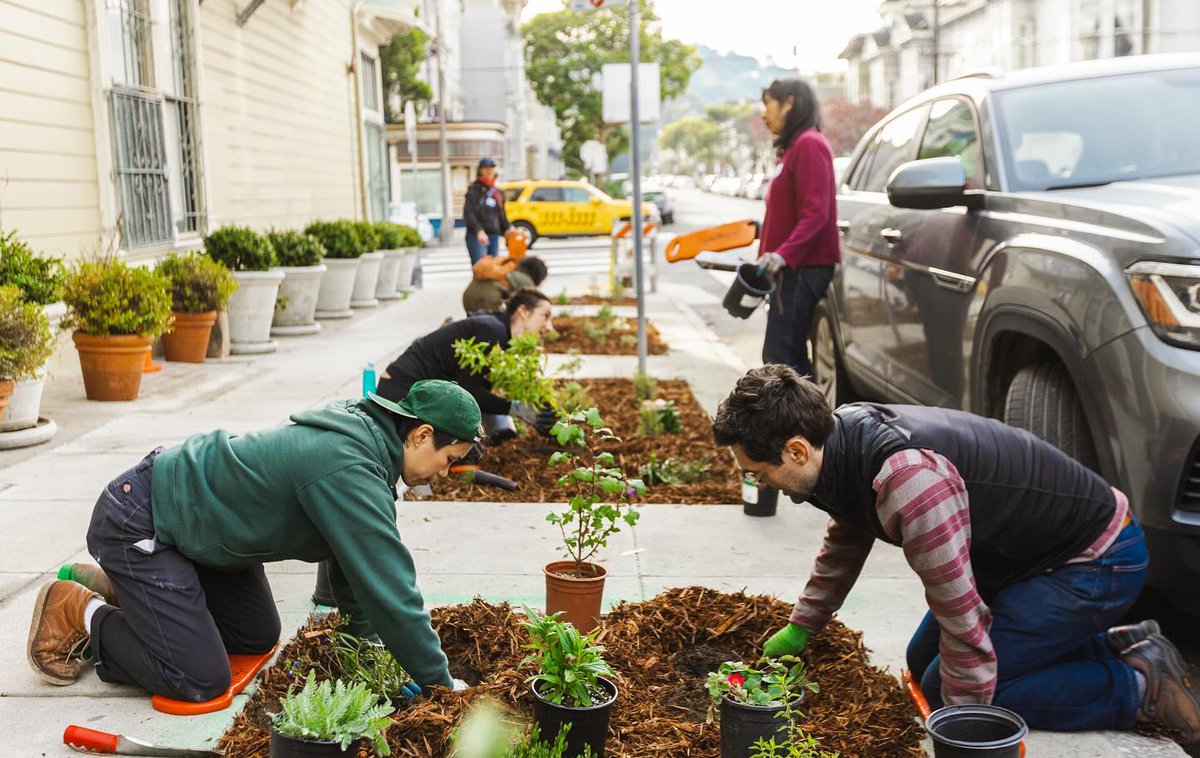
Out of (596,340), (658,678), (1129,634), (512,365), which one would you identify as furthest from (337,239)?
(1129,634)

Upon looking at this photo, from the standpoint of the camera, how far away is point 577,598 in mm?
3854

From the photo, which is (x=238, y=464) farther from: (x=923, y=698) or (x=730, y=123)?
(x=730, y=123)

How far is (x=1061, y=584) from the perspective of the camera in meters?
3.46

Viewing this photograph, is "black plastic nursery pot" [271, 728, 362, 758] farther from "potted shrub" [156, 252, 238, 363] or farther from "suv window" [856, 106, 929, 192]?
"potted shrub" [156, 252, 238, 363]

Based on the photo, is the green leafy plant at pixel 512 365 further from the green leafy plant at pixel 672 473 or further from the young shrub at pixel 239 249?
the young shrub at pixel 239 249

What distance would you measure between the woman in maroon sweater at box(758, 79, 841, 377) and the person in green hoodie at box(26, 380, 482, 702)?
323 centimetres

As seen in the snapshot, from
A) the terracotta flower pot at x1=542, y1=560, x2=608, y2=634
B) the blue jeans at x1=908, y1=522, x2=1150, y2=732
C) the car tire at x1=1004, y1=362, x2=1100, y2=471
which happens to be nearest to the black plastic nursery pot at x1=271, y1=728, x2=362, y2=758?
the terracotta flower pot at x1=542, y1=560, x2=608, y2=634

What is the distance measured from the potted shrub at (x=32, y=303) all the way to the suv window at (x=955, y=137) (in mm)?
5091

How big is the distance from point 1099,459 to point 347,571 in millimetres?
2493

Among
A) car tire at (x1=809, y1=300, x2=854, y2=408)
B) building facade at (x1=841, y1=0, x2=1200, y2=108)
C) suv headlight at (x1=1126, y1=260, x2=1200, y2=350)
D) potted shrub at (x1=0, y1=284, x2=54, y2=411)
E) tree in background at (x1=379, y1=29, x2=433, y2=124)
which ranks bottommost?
car tire at (x1=809, y1=300, x2=854, y2=408)

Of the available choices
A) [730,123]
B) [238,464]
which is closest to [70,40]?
[238,464]

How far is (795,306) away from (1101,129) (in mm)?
1880

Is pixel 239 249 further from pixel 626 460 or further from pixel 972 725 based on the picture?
pixel 972 725

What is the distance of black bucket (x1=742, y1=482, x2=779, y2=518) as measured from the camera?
18.7 feet
